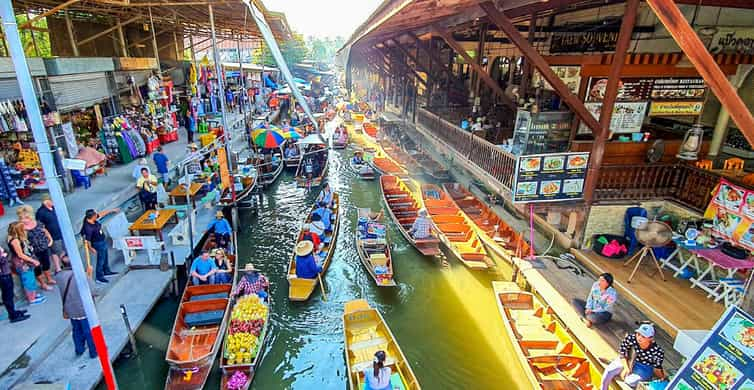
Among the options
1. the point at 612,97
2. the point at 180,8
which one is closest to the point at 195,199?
the point at 180,8

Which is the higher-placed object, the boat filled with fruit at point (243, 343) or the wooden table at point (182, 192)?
the wooden table at point (182, 192)

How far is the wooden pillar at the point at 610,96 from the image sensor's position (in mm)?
7012

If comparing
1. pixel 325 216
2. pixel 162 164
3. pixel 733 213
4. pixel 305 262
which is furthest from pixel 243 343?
pixel 733 213

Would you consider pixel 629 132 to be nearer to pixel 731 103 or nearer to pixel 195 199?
pixel 731 103

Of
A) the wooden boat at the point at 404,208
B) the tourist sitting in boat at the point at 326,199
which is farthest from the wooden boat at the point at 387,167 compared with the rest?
the tourist sitting in boat at the point at 326,199

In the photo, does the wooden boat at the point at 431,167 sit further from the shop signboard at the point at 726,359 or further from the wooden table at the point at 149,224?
the shop signboard at the point at 726,359

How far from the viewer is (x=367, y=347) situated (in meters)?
7.73

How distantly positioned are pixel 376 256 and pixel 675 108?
872cm

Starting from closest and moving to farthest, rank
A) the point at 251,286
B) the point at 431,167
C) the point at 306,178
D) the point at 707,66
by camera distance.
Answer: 1. the point at 707,66
2. the point at 251,286
3. the point at 306,178
4. the point at 431,167

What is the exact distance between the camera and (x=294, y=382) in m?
7.68

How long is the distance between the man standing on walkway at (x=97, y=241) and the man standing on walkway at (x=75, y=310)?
221cm

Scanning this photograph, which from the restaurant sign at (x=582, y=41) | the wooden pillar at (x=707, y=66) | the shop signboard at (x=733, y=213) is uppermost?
the restaurant sign at (x=582, y=41)

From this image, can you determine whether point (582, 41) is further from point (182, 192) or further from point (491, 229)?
point (182, 192)

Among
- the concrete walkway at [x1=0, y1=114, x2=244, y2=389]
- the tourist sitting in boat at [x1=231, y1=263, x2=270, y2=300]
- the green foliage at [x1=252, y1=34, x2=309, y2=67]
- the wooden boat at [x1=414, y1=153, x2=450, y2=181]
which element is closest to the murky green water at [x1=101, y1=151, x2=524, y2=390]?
the concrete walkway at [x1=0, y1=114, x2=244, y2=389]
